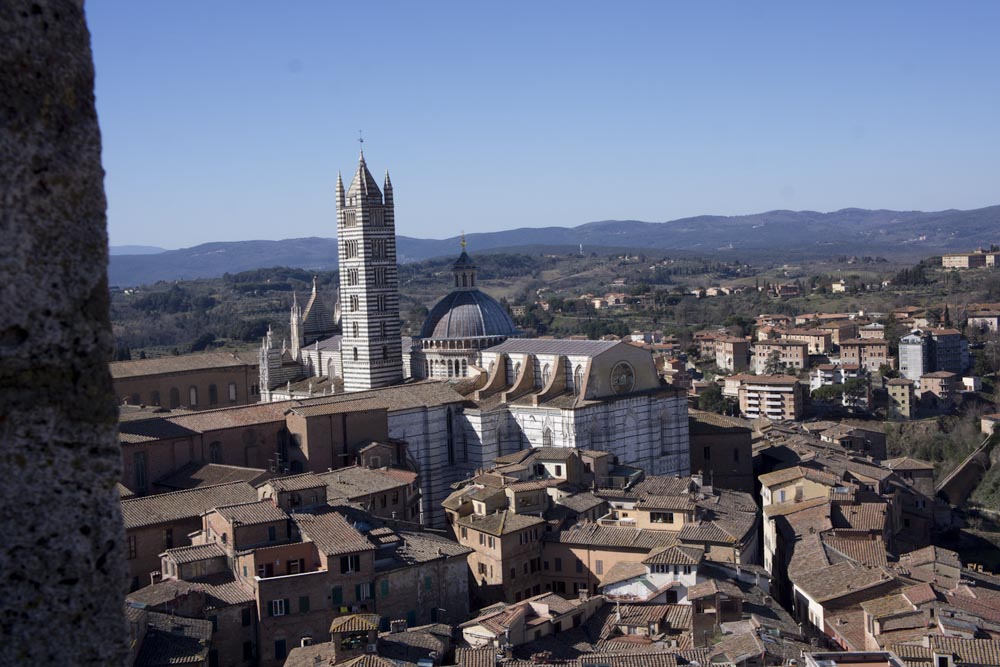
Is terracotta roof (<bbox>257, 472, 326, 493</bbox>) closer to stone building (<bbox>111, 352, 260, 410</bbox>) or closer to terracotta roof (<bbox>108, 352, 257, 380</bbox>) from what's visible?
stone building (<bbox>111, 352, 260, 410</bbox>)

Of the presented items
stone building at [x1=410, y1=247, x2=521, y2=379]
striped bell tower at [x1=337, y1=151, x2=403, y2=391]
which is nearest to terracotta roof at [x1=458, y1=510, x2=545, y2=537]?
stone building at [x1=410, y1=247, x2=521, y2=379]

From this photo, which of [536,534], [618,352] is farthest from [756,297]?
[536,534]

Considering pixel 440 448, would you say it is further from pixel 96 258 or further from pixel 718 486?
pixel 96 258

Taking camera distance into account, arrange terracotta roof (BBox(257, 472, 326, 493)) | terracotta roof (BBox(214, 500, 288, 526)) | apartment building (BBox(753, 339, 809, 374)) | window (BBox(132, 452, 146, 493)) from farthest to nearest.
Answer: apartment building (BBox(753, 339, 809, 374)) < window (BBox(132, 452, 146, 493)) < terracotta roof (BBox(257, 472, 326, 493)) < terracotta roof (BBox(214, 500, 288, 526))

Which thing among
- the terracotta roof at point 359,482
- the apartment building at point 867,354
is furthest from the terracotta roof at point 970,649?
the apartment building at point 867,354

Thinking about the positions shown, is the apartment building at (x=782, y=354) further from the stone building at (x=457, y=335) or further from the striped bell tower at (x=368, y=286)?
the striped bell tower at (x=368, y=286)

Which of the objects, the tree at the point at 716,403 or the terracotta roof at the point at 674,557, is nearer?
the terracotta roof at the point at 674,557


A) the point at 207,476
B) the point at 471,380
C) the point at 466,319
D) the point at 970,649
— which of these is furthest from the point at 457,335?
the point at 970,649
